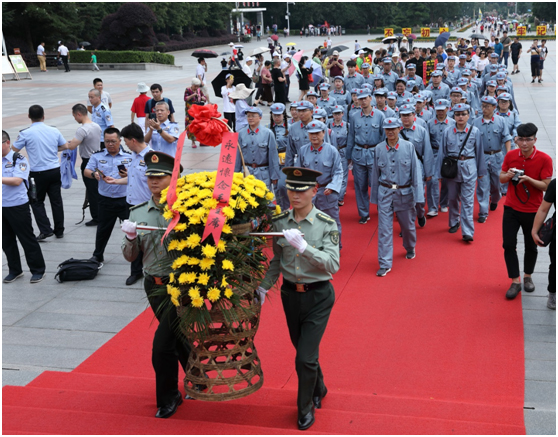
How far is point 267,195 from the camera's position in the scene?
14.9 ft

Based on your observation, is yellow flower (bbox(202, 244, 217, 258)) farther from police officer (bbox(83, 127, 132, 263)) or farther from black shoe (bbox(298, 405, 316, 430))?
police officer (bbox(83, 127, 132, 263))

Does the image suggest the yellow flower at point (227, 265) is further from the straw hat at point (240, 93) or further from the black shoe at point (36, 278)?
the straw hat at point (240, 93)

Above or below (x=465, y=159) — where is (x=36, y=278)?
below

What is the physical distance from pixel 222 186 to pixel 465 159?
580 centimetres

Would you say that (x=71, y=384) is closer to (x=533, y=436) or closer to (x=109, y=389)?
(x=109, y=389)

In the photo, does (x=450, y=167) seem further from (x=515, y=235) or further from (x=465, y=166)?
(x=515, y=235)

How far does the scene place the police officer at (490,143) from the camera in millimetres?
9781

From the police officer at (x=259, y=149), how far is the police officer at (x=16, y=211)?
9.88ft

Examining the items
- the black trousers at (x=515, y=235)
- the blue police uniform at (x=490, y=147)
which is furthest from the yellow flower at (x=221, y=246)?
the blue police uniform at (x=490, y=147)

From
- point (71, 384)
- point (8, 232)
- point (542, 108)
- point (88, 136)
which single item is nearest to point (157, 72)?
point (542, 108)

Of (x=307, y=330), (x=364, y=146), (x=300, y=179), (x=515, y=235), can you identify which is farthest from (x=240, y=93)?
(x=307, y=330)

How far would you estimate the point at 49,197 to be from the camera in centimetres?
938

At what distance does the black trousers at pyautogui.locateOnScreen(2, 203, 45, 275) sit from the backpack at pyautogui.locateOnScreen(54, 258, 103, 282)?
305 millimetres

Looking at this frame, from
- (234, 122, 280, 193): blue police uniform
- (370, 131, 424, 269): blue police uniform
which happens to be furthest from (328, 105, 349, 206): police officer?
(370, 131, 424, 269): blue police uniform
